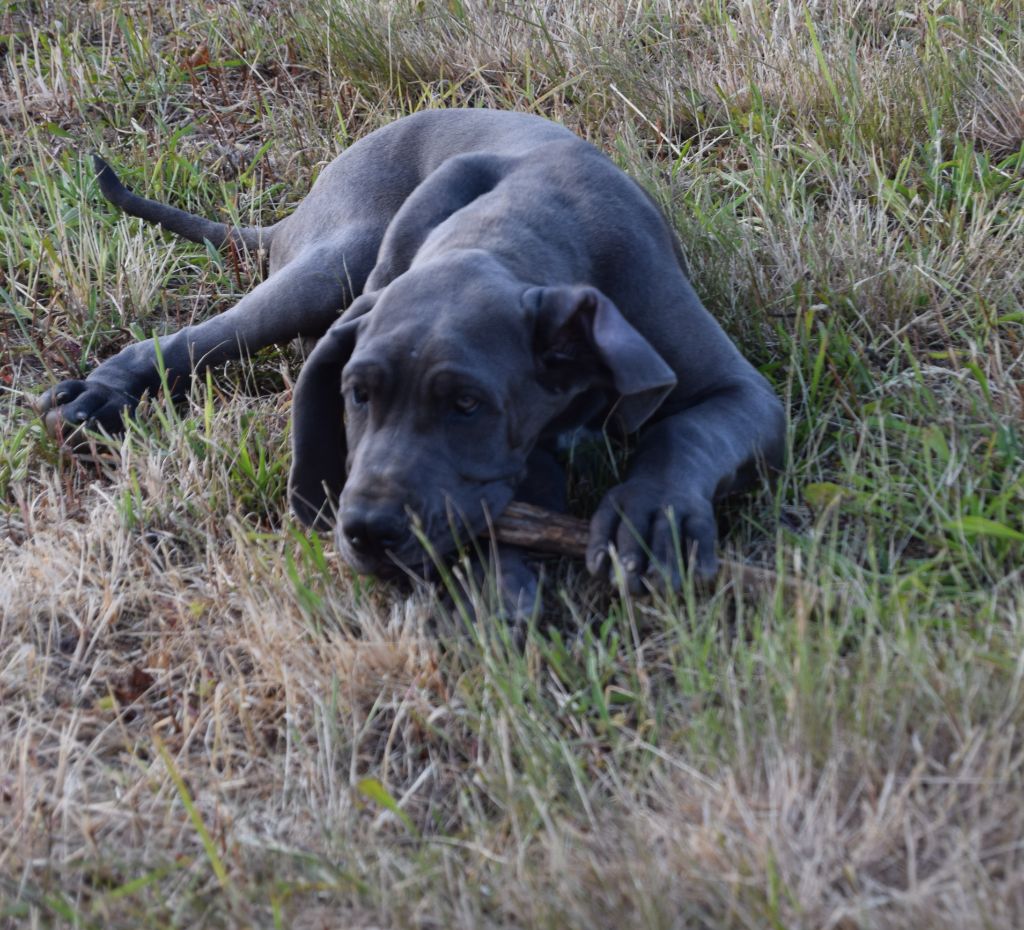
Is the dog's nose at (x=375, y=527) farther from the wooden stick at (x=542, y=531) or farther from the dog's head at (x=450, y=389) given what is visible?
the wooden stick at (x=542, y=531)

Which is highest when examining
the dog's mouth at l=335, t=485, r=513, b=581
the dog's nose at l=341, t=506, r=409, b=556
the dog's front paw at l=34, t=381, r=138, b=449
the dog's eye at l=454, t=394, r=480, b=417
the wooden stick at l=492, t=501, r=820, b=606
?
the dog's eye at l=454, t=394, r=480, b=417

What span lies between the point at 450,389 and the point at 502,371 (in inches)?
6.4

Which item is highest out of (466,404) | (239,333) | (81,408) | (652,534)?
(466,404)

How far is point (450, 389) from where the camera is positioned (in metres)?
3.11

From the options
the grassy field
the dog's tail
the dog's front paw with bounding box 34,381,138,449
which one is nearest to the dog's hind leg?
the dog's front paw with bounding box 34,381,138,449

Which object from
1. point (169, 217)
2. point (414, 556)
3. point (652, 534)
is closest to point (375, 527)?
point (414, 556)

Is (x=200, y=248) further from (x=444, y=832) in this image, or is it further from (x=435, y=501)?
(x=444, y=832)

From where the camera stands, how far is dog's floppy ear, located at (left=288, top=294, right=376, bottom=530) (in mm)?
3438

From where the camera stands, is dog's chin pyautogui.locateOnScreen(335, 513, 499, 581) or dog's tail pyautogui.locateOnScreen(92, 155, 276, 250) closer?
dog's chin pyautogui.locateOnScreen(335, 513, 499, 581)

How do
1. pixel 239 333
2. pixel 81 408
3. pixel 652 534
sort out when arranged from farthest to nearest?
pixel 239 333
pixel 81 408
pixel 652 534

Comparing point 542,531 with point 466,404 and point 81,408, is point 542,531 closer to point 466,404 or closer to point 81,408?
point 466,404

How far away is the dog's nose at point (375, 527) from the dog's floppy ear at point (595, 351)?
0.60 meters

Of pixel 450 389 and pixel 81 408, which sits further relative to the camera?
pixel 81 408

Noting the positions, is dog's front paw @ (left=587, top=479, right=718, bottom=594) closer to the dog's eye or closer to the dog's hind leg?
the dog's eye
